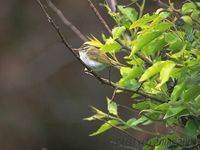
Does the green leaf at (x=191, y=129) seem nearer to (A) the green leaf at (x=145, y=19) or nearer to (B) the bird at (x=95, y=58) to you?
(A) the green leaf at (x=145, y=19)

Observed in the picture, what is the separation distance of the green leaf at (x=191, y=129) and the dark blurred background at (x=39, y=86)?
13.0 ft

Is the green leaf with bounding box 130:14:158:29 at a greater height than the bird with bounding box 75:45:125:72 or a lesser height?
greater

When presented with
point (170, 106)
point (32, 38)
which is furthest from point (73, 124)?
point (170, 106)

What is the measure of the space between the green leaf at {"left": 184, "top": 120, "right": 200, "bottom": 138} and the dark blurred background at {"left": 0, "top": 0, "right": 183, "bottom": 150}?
3955 mm

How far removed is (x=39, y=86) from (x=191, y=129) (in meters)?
4.37

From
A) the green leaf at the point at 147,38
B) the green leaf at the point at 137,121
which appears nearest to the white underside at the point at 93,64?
the green leaf at the point at 137,121

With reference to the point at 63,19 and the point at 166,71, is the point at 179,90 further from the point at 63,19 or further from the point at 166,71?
the point at 63,19

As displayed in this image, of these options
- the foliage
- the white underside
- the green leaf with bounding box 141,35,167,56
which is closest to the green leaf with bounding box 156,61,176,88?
the foliage

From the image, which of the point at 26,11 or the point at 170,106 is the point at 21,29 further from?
the point at 170,106

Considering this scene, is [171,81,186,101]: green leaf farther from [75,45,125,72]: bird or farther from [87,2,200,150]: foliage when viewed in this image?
[75,45,125,72]: bird

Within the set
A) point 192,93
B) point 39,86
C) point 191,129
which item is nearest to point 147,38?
point 192,93

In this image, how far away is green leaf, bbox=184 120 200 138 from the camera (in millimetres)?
1568

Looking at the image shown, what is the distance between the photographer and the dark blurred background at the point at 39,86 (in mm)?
5680

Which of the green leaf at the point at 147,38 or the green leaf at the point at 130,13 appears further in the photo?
the green leaf at the point at 130,13
